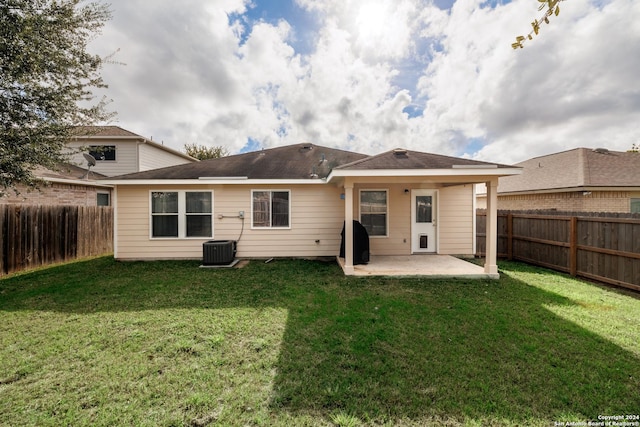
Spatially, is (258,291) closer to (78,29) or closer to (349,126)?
(78,29)

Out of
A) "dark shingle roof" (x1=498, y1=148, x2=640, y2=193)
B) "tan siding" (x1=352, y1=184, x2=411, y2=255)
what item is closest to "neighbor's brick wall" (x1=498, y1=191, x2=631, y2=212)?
"dark shingle roof" (x1=498, y1=148, x2=640, y2=193)

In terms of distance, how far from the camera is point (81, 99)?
587 cm

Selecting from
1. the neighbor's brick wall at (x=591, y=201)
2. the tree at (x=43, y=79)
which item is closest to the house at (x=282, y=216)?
the tree at (x=43, y=79)

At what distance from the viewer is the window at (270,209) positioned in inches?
326

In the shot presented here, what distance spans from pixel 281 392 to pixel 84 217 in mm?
10102

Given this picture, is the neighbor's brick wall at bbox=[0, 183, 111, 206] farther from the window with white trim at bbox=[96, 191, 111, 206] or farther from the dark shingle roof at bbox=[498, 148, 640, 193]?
the dark shingle roof at bbox=[498, 148, 640, 193]

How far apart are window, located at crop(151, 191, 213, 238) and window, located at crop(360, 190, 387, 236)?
4.75 m

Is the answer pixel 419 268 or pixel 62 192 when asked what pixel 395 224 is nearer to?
pixel 419 268

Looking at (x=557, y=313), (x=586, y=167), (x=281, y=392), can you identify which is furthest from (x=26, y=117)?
(x=586, y=167)

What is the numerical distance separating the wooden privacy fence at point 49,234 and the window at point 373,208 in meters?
9.25

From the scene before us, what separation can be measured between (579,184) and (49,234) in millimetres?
17975

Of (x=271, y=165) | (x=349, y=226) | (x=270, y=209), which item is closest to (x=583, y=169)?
(x=349, y=226)

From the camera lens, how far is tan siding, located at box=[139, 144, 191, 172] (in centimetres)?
1416

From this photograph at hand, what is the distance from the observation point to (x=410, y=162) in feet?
20.6
